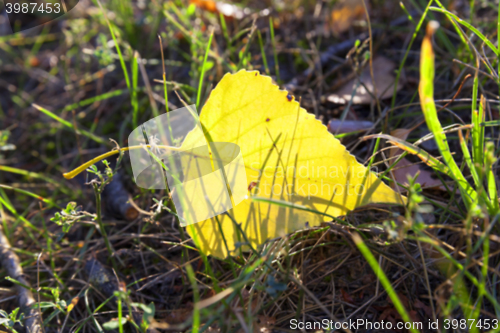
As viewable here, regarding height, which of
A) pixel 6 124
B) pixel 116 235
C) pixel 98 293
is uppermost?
pixel 6 124

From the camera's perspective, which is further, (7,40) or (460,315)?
(7,40)

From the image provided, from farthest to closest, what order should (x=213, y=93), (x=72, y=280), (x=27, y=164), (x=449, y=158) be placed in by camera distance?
(x=27, y=164), (x=72, y=280), (x=213, y=93), (x=449, y=158)

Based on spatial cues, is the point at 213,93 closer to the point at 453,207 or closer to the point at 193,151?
the point at 193,151

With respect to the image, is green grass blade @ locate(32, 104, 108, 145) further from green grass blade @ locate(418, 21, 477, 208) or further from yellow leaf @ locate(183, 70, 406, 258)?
green grass blade @ locate(418, 21, 477, 208)

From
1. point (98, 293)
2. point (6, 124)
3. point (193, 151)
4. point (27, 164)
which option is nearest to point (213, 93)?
point (193, 151)

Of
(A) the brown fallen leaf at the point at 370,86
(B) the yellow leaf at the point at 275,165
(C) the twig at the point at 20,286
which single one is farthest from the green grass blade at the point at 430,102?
(C) the twig at the point at 20,286

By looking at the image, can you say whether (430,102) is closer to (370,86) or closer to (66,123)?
(370,86)
